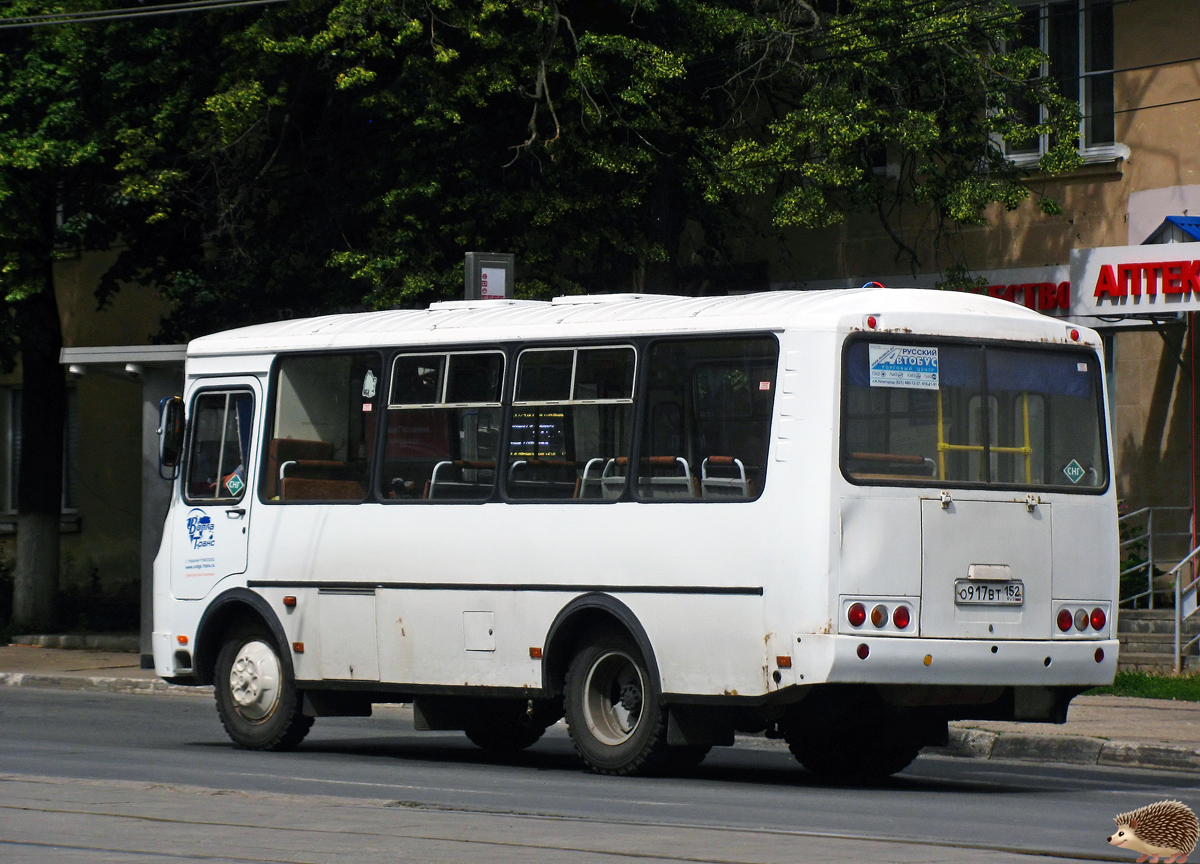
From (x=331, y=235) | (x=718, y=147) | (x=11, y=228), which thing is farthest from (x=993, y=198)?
(x=11, y=228)

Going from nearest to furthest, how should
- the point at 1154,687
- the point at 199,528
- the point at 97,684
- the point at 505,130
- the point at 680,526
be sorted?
the point at 680,526 → the point at 199,528 → the point at 1154,687 → the point at 97,684 → the point at 505,130

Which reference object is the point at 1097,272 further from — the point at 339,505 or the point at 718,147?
the point at 339,505

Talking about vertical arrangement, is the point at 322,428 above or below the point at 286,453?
above

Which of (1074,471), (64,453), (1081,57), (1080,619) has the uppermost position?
(1081,57)

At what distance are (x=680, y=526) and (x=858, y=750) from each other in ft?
7.01

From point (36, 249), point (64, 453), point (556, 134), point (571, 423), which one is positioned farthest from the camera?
point (64, 453)

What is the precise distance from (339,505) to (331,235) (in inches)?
393

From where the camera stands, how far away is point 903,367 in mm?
11281

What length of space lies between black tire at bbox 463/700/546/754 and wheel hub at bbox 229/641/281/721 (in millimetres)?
1400

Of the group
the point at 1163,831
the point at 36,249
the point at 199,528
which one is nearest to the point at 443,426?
the point at 199,528

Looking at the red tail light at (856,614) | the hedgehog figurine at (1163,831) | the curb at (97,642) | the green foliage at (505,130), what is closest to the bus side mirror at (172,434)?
the red tail light at (856,614)

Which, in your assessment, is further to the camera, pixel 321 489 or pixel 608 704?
pixel 321 489

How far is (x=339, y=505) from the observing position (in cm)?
1345

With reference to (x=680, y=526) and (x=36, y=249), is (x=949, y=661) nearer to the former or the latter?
(x=680, y=526)
